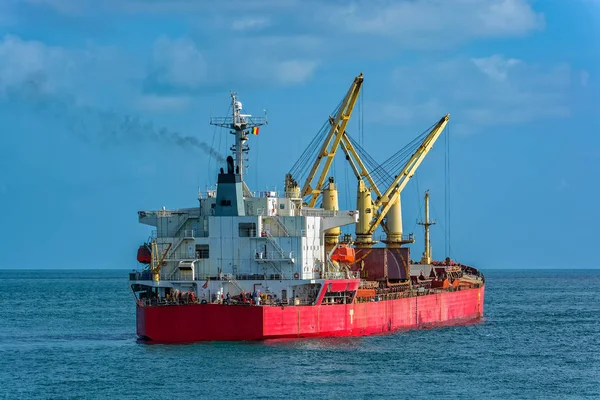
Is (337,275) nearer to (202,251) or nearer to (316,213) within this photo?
(316,213)

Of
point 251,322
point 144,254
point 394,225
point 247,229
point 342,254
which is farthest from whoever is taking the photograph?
point 394,225

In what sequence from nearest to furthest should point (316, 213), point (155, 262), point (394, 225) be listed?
point (155, 262) → point (316, 213) → point (394, 225)

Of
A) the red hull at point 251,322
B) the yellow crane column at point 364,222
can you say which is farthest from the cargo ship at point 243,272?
the yellow crane column at point 364,222

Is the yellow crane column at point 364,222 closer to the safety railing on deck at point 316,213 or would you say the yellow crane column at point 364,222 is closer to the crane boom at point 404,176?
the crane boom at point 404,176

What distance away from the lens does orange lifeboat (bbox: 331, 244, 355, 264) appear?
64.0 metres

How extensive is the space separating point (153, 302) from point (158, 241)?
3.37 meters

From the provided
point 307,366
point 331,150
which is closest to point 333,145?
point 331,150

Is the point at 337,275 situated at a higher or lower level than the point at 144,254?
lower

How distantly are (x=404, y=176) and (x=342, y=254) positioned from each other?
2397 centimetres

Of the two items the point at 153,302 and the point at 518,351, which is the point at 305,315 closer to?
the point at 153,302

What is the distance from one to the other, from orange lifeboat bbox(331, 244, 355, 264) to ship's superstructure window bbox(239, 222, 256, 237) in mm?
8865

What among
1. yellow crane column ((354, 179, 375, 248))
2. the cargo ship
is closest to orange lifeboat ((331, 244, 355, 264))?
the cargo ship

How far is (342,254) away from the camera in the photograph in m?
64.2

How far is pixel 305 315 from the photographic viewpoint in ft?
183
